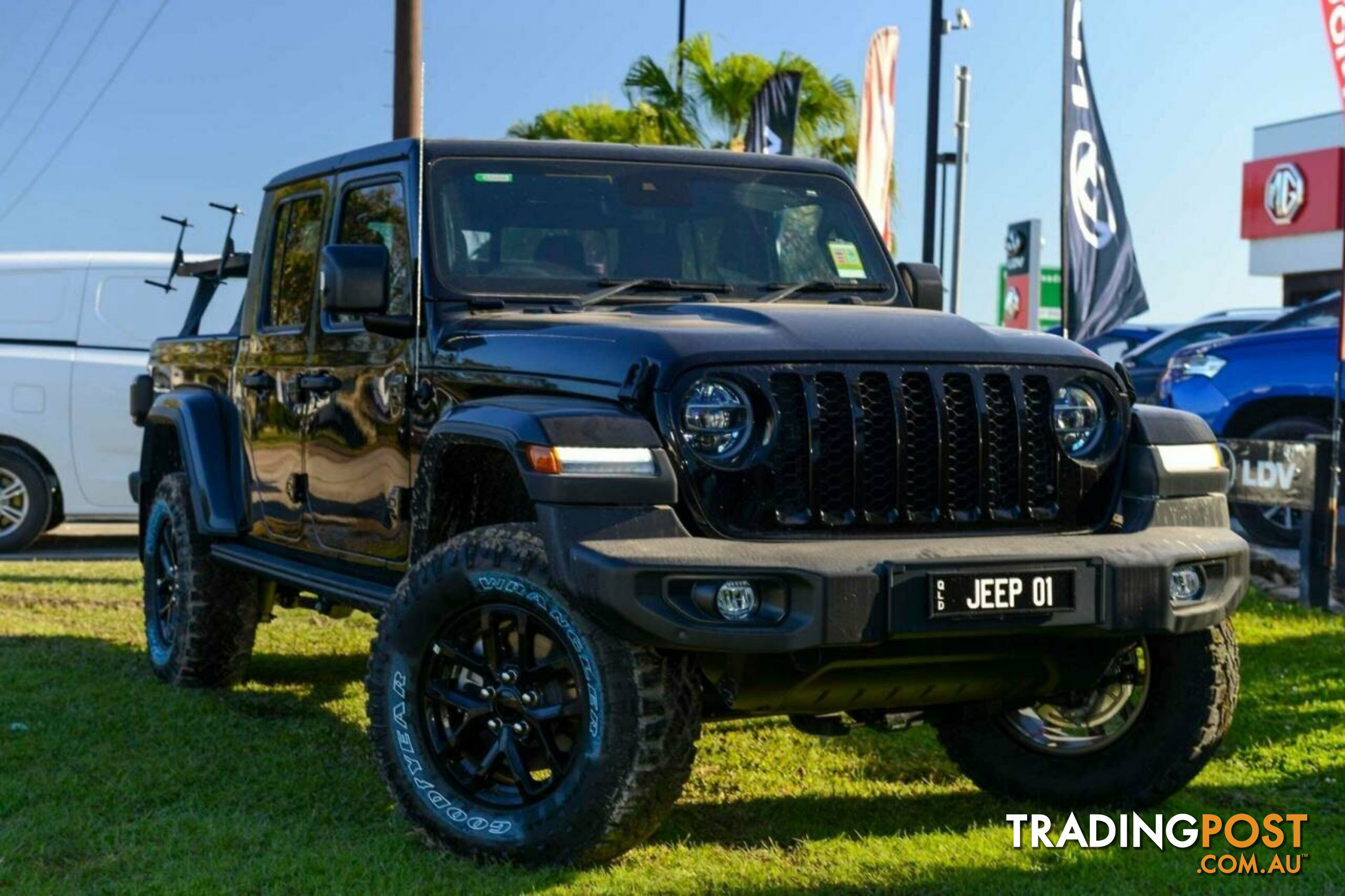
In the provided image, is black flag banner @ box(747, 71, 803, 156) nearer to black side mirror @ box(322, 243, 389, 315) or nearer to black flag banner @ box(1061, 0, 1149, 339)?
black flag banner @ box(1061, 0, 1149, 339)

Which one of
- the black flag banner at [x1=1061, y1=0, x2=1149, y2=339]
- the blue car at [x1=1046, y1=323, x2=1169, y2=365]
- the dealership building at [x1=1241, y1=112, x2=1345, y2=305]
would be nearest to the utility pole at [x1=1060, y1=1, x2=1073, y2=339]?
the black flag banner at [x1=1061, y1=0, x2=1149, y2=339]

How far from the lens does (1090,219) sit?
38.4 feet

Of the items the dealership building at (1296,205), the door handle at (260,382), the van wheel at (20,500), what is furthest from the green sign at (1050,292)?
the door handle at (260,382)

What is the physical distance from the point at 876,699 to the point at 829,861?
0.45 metres

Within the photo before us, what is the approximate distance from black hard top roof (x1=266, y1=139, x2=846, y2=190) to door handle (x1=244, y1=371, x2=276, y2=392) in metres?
0.75

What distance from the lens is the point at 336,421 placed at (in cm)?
597

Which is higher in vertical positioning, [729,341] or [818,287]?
[818,287]

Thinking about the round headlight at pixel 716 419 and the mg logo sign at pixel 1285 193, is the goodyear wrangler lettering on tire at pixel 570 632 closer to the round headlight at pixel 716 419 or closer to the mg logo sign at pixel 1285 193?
the round headlight at pixel 716 419

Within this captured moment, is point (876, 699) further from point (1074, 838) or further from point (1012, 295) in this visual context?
point (1012, 295)

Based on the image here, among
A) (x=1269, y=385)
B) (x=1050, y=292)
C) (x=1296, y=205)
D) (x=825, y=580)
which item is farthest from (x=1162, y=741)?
(x=1296, y=205)

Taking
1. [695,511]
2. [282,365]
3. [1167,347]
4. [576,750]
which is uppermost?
[1167,347]

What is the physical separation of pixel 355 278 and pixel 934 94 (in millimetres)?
19047

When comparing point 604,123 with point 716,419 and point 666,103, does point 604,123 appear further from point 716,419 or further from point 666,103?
point 716,419

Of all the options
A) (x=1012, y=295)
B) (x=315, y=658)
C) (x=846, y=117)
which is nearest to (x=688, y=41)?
(x=846, y=117)
